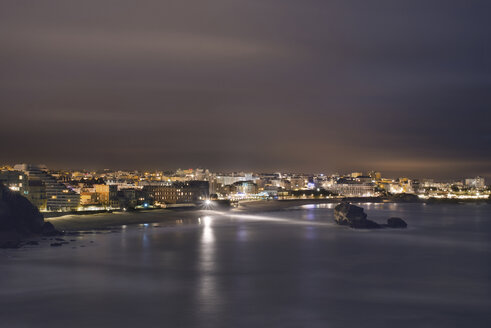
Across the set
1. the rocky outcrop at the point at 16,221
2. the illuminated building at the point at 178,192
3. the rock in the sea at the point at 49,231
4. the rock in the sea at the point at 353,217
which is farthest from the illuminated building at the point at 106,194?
the rocky outcrop at the point at 16,221

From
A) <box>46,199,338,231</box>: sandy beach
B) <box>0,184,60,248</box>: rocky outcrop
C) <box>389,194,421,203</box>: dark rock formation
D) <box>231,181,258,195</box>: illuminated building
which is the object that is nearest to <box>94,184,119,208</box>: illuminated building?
<box>46,199,338,231</box>: sandy beach

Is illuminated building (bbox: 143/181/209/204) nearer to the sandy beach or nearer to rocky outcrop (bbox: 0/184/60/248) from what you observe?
the sandy beach

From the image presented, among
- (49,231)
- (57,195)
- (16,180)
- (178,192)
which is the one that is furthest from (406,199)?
(49,231)

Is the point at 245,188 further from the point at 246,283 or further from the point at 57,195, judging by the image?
the point at 246,283

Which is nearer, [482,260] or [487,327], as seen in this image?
[487,327]

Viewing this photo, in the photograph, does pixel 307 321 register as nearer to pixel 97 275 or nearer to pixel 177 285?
pixel 177 285

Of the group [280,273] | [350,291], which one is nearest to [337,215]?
[280,273]
